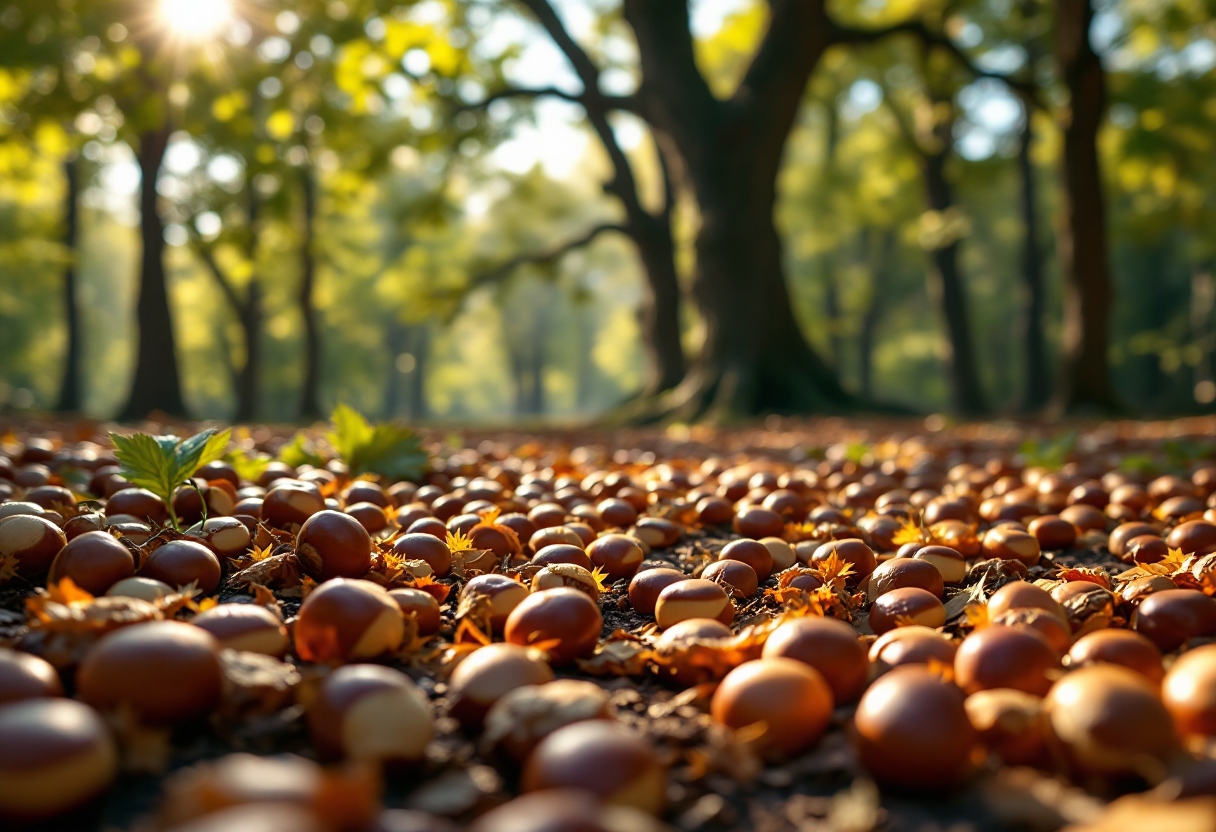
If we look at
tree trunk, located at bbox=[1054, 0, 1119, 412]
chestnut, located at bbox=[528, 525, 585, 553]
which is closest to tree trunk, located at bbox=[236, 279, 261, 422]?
tree trunk, located at bbox=[1054, 0, 1119, 412]

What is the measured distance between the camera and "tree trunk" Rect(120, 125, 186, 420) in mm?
11867

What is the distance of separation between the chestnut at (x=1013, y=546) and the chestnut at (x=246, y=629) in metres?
1.74

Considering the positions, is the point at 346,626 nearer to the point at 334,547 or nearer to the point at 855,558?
the point at 334,547

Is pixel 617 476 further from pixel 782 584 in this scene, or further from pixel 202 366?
pixel 202 366

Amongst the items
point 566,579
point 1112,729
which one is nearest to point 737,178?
point 566,579

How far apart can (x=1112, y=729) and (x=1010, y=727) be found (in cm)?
11

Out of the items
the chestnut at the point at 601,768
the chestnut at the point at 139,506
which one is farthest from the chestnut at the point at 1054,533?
the chestnut at the point at 139,506

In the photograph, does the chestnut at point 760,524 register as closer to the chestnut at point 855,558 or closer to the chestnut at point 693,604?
the chestnut at point 855,558

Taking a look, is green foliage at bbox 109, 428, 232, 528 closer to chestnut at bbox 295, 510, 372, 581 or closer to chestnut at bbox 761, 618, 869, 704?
chestnut at bbox 295, 510, 372, 581

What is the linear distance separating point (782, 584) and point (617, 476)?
5.14 feet

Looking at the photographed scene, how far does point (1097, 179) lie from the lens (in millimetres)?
8984

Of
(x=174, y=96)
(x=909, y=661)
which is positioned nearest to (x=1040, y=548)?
(x=909, y=661)

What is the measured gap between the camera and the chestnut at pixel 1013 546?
2114 millimetres

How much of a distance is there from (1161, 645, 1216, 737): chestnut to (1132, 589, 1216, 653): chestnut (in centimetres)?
37
